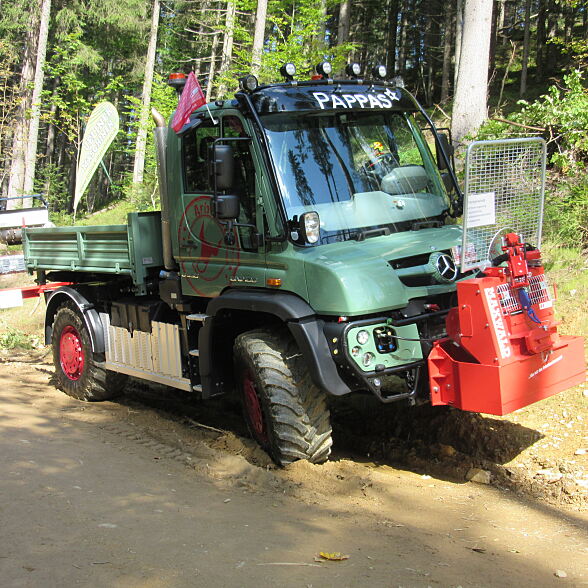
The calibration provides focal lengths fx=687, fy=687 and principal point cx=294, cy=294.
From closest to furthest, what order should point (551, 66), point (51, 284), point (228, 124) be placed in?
point (228, 124)
point (51, 284)
point (551, 66)

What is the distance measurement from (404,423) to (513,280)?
2329 millimetres

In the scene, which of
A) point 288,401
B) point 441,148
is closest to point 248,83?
point 441,148

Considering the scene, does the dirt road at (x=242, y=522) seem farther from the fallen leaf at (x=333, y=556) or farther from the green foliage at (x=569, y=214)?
the green foliage at (x=569, y=214)

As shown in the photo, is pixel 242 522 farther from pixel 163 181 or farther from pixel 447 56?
pixel 447 56

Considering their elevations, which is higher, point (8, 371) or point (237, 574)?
point (237, 574)

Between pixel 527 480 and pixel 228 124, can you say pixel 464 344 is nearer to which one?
pixel 527 480

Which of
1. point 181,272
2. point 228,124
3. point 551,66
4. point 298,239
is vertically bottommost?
point 181,272

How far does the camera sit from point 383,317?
16.4ft

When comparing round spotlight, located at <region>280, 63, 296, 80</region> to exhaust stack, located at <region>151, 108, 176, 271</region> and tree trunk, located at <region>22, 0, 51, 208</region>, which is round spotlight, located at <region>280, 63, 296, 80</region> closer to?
exhaust stack, located at <region>151, 108, 176, 271</region>

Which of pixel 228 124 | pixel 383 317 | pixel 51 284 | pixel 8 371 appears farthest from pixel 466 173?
pixel 8 371

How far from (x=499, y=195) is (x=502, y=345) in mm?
1138

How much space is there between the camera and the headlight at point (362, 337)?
487 centimetres

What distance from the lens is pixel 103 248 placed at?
7391mm

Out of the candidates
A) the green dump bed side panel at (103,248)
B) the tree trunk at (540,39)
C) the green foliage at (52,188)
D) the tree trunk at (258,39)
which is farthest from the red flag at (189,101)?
the tree trunk at (540,39)
